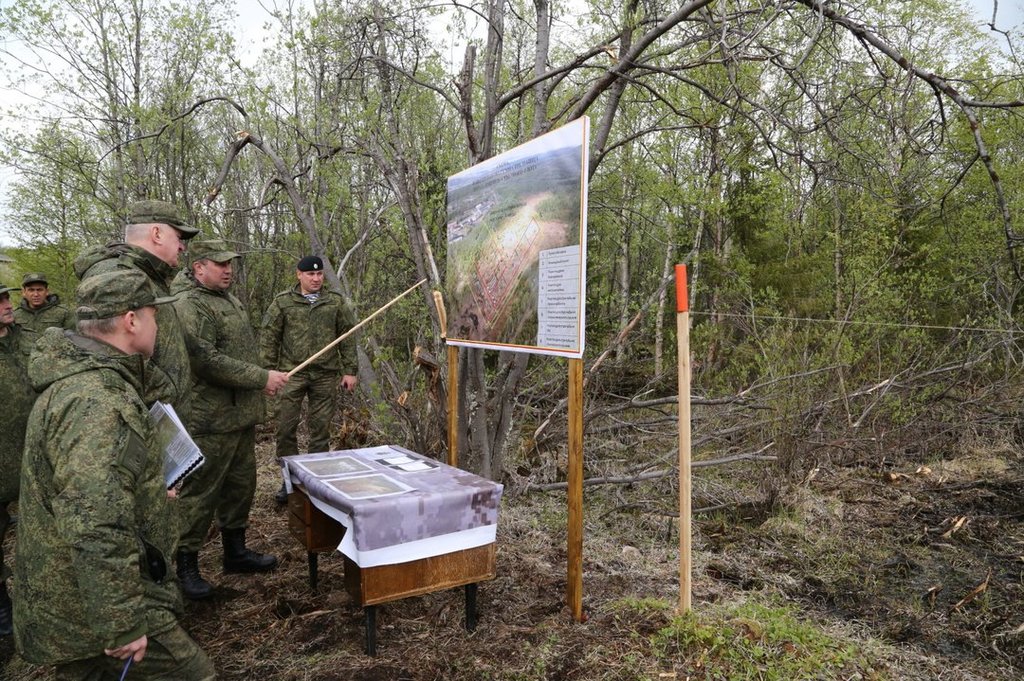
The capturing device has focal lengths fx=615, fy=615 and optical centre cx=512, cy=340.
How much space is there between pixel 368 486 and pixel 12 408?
2597mm

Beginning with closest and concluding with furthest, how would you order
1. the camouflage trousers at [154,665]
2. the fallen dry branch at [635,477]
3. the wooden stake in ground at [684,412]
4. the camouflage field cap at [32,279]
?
the camouflage trousers at [154,665], the wooden stake in ground at [684,412], the fallen dry branch at [635,477], the camouflage field cap at [32,279]

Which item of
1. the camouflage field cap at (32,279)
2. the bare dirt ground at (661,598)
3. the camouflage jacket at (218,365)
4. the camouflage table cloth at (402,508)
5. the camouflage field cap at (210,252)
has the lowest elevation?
the bare dirt ground at (661,598)

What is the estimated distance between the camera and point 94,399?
175cm

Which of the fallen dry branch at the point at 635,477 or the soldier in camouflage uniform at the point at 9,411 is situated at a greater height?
the soldier in camouflage uniform at the point at 9,411

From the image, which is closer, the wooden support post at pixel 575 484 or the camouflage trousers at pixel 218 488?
the wooden support post at pixel 575 484

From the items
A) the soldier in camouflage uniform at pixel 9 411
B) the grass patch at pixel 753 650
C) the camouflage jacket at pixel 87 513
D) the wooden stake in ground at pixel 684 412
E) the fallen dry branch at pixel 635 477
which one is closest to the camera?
the camouflage jacket at pixel 87 513

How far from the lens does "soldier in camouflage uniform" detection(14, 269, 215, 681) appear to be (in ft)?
5.46

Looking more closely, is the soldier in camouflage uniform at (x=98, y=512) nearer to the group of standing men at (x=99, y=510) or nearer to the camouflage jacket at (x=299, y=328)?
the group of standing men at (x=99, y=510)

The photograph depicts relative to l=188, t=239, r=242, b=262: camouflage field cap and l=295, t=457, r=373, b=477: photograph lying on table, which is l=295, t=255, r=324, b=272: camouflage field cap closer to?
l=188, t=239, r=242, b=262: camouflage field cap

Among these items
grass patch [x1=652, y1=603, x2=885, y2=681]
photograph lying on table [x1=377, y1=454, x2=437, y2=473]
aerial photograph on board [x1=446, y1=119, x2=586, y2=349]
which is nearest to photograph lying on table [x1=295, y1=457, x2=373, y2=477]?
photograph lying on table [x1=377, y1=454, x2=437, y2=473]

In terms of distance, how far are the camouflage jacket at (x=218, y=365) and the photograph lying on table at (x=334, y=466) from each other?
29.1 inches

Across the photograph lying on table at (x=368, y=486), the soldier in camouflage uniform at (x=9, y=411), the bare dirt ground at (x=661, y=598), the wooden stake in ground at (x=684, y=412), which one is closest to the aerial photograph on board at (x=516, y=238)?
the wooden stake in ground at (x=684, y=412)

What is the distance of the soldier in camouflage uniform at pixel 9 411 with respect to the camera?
3.56m

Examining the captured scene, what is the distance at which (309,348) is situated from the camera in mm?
5238
